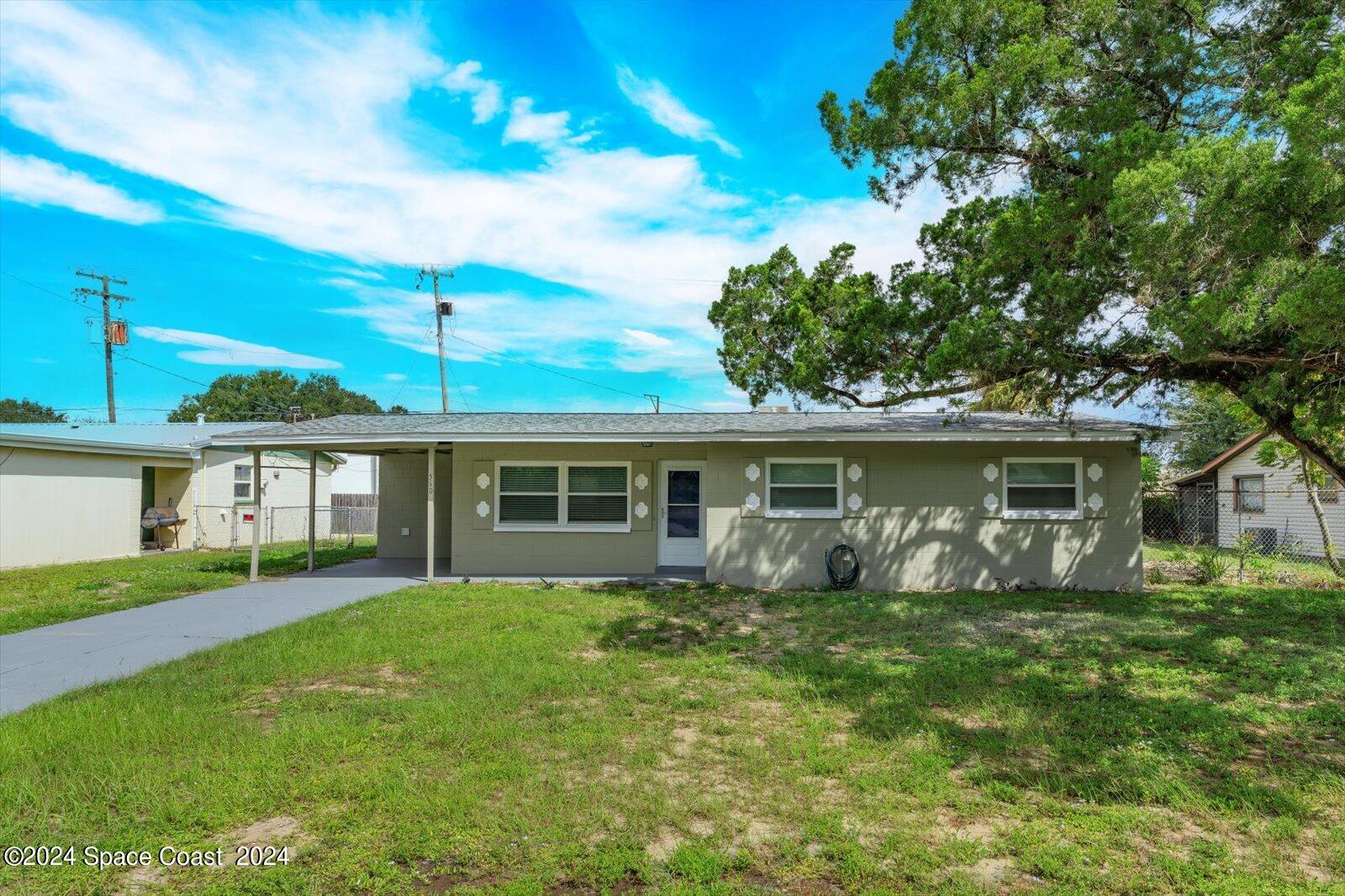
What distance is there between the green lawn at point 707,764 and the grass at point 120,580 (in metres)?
4.54

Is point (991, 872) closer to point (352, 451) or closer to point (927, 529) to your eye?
point (927, 529)

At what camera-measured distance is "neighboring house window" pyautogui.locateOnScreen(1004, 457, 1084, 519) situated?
11789 millimetres

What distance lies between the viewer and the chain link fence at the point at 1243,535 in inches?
504

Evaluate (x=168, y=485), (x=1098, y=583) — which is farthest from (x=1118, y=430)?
(x=168, y=485)

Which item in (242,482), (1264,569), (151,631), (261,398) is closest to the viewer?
(151,631)

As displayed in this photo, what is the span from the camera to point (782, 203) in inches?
666

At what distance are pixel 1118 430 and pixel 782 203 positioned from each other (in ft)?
29.6


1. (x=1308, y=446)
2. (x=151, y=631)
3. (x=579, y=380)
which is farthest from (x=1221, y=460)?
(x=579, y=380)

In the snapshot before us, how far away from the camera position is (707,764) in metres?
4.34

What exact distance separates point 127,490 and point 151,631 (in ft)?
36.6

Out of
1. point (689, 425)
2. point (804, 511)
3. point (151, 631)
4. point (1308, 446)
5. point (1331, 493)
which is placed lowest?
point (151, 631)

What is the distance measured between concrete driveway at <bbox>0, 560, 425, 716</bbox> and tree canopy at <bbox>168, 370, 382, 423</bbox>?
41202mm

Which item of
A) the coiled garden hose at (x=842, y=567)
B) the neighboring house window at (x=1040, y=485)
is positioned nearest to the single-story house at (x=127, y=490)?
the coiled garden hose at (x=842, y=567)

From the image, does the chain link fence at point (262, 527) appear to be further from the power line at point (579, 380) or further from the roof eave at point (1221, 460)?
the roof eave at point (1221, 460)
